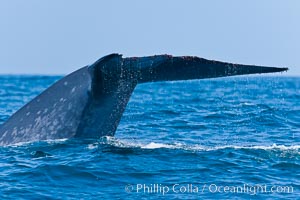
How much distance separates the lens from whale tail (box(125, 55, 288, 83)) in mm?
8086

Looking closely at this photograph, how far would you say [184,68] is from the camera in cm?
836

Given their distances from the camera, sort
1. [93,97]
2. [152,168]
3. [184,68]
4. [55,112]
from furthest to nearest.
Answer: [152,168] → [55,112] → [93,97] → [184,68]

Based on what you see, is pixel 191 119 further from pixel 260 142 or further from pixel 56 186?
pixel 56 186

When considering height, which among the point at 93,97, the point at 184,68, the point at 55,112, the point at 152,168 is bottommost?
the point at 152,168

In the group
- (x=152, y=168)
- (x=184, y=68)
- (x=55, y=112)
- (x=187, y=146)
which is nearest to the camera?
(x=184, y=68)

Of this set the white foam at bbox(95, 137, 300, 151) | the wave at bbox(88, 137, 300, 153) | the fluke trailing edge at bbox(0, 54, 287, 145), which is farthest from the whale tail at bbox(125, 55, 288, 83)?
the white foam at bbox(95, 137, 300, 151)

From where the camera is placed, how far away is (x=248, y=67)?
809cm

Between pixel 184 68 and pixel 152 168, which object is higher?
pixel 184 68

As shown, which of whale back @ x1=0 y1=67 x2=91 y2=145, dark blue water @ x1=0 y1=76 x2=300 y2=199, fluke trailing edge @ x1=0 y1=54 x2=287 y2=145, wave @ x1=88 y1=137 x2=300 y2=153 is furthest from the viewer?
wave @ x1=88 y1=137 x2=300 y2=153

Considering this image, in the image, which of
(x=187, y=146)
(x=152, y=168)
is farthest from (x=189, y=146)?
(x=152, y=168)

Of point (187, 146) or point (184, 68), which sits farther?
point (187, 146)

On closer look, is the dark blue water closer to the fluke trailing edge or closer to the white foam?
the white foam

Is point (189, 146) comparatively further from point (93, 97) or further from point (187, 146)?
point (93, 97)

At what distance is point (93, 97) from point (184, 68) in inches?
51.4
